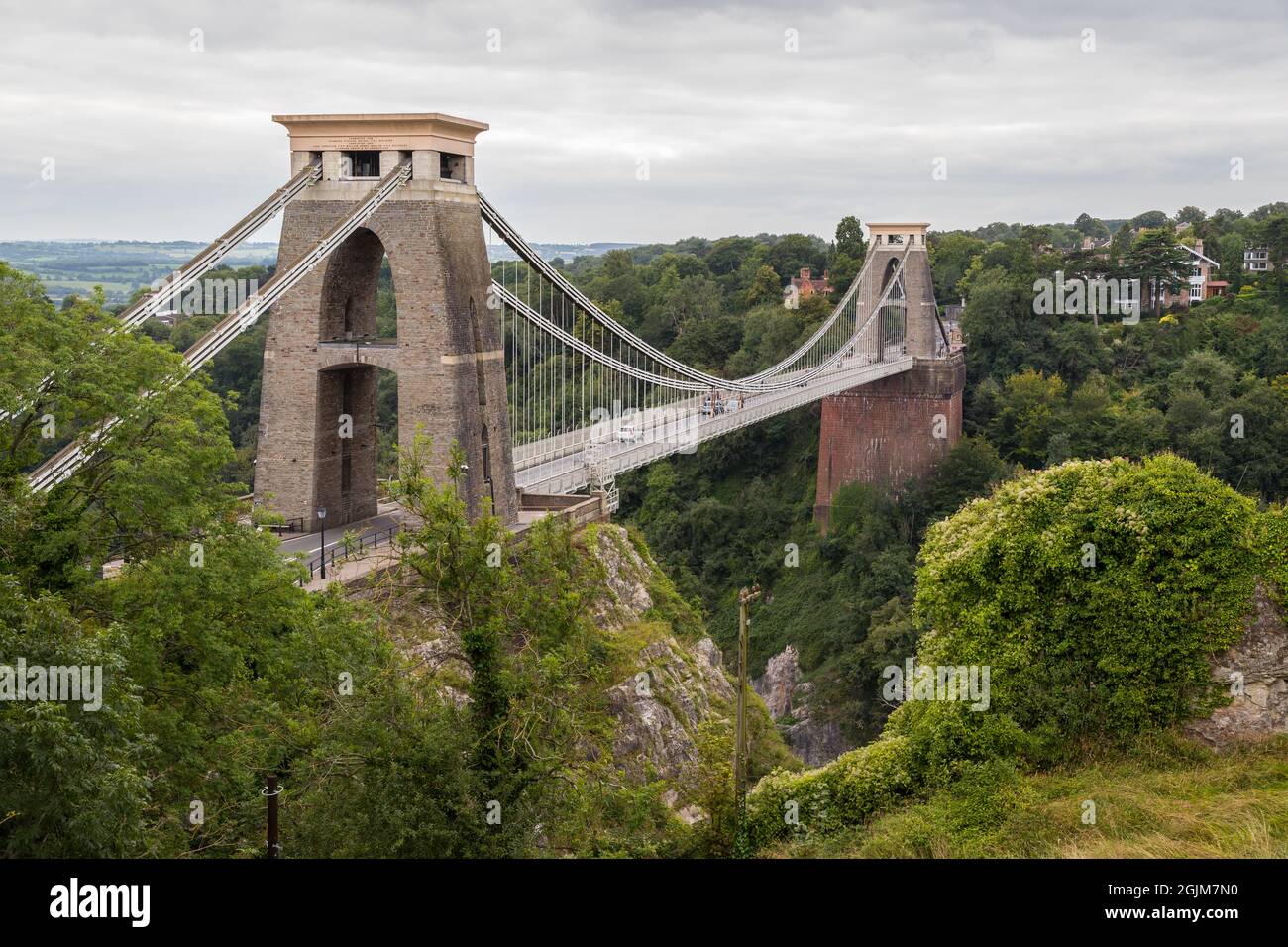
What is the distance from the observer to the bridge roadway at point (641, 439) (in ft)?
79.4

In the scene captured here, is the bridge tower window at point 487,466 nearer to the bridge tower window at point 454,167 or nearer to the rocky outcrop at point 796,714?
the bridge tower window at point 454,167

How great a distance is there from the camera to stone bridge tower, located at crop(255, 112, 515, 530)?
61.7 ft

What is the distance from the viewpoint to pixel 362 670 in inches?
461

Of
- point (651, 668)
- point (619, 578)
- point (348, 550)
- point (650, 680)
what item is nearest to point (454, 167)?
point (348, 550)

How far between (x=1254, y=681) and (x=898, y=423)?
2957 cm

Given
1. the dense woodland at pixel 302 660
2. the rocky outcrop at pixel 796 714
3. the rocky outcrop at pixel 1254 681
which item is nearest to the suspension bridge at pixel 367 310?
the dense woodland at pixel 302 660

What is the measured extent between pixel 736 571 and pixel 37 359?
111 feet

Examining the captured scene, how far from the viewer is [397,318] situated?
1889cm

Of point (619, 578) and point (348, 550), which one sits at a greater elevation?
point (348, 550)

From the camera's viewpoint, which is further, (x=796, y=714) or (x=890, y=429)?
(x=890, y=429)

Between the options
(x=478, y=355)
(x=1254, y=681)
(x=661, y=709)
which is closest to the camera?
(x=1254, y=681)

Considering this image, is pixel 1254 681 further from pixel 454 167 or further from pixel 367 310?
pixel 367 310

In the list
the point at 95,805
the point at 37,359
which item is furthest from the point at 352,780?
the point at 37,359

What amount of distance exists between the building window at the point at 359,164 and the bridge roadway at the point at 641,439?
5887 mm
